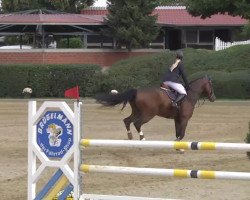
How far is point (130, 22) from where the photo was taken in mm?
46562

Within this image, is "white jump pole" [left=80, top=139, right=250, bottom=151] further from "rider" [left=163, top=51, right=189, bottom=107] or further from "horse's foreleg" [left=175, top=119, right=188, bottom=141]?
"horse's foreleg" [left=175, top=119, right=188, bottom=141]

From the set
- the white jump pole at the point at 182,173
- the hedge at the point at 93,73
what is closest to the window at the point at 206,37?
the hedge at the point at 93,73

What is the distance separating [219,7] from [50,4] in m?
28.0

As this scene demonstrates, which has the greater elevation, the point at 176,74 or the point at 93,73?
the point at 176,74

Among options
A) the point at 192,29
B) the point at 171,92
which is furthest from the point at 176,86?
the point at 192,29

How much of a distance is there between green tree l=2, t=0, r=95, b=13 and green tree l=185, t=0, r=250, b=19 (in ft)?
77.8

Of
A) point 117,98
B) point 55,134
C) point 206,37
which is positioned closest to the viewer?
point 55,134

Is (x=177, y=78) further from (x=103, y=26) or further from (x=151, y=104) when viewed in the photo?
(x=103, y=26)

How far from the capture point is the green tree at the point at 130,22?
1829 inches

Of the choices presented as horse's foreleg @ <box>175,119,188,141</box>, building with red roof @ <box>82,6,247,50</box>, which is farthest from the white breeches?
building with red roof @ <box>82,6,247,50</box>

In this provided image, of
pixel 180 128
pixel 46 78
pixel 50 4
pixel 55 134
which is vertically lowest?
pixel 46 78

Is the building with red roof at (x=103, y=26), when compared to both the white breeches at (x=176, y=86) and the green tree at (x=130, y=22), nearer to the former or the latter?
the green tree at (x=130, y=22)

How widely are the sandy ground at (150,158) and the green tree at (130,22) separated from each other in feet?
55.1

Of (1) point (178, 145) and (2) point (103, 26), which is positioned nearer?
(1) point (178, 145)
